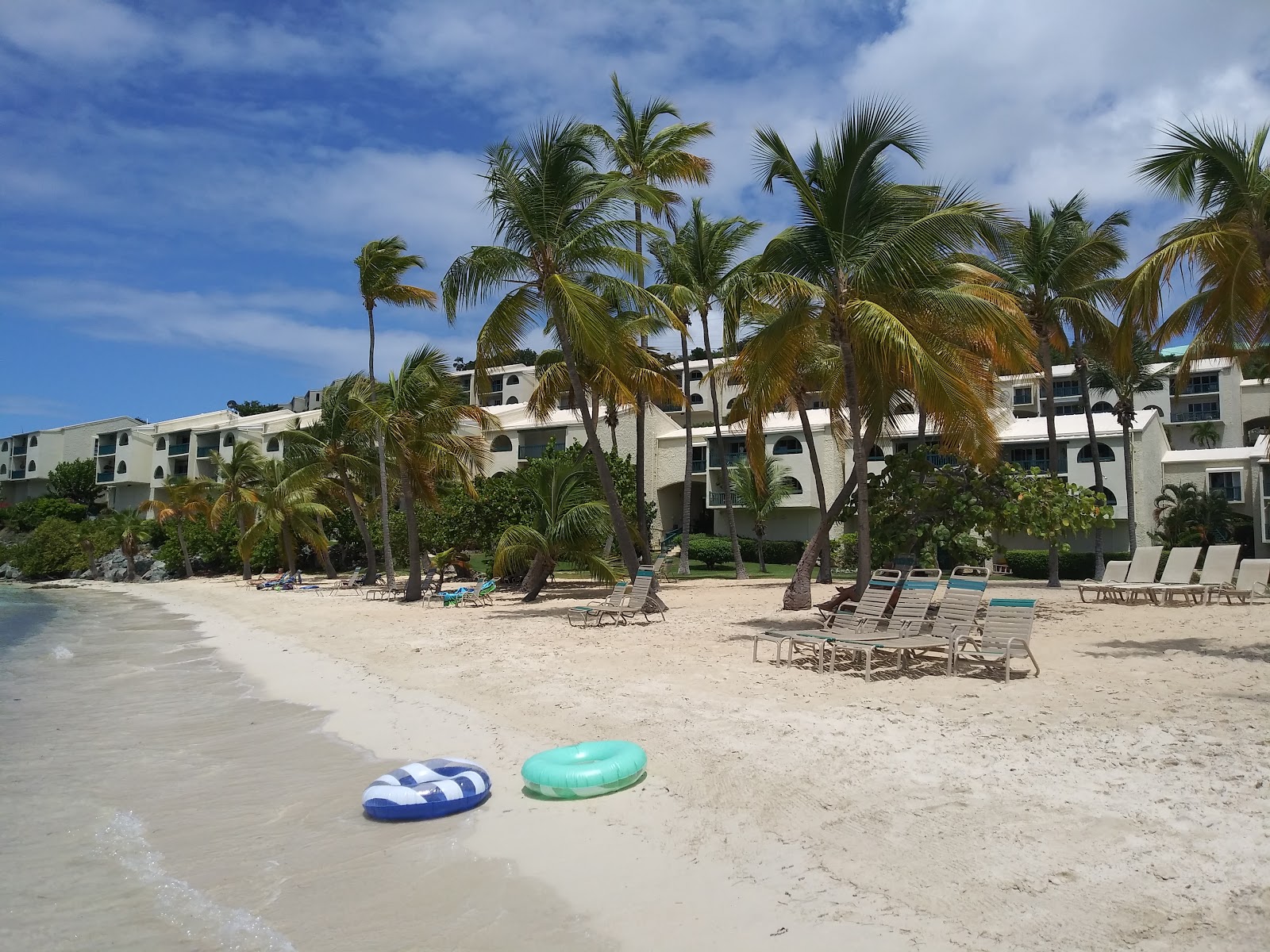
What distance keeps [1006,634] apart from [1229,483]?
3172 centimetres

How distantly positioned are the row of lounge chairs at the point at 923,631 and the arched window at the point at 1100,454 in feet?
77.5

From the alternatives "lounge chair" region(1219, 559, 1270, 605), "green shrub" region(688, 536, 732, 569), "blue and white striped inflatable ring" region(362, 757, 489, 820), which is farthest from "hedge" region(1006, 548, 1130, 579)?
"blue and white striped inflatable ring" region(362, 757, 489, 820)

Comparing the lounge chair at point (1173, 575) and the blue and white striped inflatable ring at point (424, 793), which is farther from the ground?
the lounge chair at point (1173, 575)

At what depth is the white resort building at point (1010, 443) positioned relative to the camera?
32375 millimetres

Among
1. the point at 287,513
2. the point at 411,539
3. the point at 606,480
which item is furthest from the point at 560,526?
the point at 287,513

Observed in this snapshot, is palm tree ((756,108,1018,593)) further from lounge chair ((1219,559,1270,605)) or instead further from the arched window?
the arched window

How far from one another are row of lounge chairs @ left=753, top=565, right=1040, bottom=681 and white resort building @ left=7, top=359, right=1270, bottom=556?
690cm

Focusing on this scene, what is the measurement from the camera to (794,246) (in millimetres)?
12672

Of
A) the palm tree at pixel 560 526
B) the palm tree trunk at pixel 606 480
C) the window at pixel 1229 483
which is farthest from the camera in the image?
the window at pixel 1229 483

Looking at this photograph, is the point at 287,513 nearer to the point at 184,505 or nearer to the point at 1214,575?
the point at 184,505

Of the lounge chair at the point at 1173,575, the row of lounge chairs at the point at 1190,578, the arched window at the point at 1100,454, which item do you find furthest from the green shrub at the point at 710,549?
the lounge chair at the point at 1173,575

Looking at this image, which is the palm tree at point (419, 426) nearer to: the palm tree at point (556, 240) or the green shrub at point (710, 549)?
the palm tree at point (556, 240)

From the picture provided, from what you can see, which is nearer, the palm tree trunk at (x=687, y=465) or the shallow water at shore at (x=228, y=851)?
the shallow water at shore at (x=228, y=851)

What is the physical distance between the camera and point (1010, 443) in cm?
3309
